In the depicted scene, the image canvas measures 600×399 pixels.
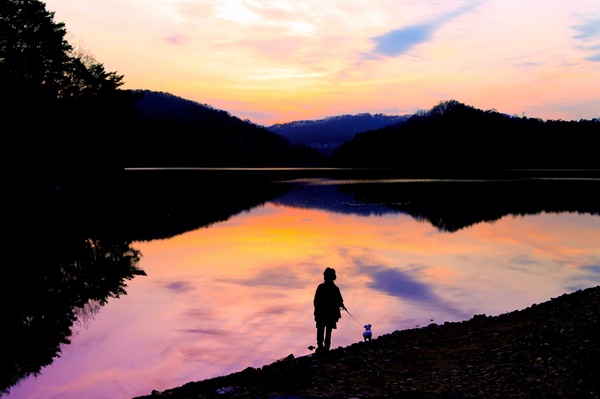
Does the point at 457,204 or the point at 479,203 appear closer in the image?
the point at 457,204

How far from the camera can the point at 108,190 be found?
303 feet

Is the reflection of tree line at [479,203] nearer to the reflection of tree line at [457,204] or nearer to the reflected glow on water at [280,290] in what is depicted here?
the reflection of tree line at [457,204]

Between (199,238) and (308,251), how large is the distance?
414 inches

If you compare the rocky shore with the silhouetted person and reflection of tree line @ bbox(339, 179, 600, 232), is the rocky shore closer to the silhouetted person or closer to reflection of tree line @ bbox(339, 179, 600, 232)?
the silhouetted person

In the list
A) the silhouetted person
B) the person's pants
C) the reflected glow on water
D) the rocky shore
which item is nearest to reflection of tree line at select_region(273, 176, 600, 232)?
the reflected glow on water

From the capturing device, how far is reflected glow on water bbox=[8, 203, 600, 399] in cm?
1598

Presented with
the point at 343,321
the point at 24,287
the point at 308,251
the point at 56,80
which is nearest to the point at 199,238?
the point at 308,251

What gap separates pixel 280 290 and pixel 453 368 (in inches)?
535

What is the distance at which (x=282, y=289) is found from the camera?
84.5 ft

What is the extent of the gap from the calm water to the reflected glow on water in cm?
7

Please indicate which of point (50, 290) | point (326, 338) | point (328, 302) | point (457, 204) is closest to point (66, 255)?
point (50, 290)

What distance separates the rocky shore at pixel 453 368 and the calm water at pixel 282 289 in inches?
97.1

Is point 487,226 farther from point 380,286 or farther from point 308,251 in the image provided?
point 380,286

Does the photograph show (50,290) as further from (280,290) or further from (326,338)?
(326,338)
